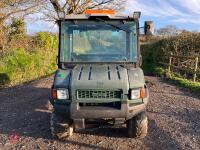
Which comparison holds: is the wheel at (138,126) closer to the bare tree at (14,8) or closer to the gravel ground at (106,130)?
the gravel ground at (106,130)

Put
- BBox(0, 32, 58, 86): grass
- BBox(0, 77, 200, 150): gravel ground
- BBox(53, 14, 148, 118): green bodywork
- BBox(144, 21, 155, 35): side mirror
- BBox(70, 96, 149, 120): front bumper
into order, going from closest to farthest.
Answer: BBox(70, 96, 149, 120): front bumper
BBox(0, 77, 200, 150): gravel ground
BBox(53, 14, 148, 118): green bodywork
BBox(144, 21, 155, 35): side mirror
BBox(0, 32, 58, 86): grass

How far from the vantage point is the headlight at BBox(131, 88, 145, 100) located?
7.03 m

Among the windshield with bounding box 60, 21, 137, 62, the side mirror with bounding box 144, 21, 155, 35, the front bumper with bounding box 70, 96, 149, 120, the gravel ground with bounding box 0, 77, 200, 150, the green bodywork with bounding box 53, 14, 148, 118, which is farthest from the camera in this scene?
the windshield with bounding box 60, 21, 137, 62

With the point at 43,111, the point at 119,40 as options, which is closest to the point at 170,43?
the point at 43,111

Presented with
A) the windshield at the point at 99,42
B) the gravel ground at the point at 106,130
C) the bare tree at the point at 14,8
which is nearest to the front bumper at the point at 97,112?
the gravel ground at the point at 106,130

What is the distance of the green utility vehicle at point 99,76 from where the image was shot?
6996 mm

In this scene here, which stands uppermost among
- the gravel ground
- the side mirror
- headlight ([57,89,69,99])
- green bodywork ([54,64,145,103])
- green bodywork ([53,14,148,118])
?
the side mirror

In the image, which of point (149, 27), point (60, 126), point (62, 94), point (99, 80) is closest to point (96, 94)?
point (99, 80)

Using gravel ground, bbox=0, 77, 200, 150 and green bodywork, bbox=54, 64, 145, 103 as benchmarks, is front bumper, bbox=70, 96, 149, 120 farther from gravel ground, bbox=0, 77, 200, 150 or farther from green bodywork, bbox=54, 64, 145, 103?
gravel ground, bbox=0, 77, 200, 150

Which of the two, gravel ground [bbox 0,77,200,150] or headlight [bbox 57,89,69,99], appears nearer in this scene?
headlight [bbox 57,89,69,99]

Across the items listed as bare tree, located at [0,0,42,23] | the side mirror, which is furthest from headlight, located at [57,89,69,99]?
bare tree, located at [0,0,42,23]

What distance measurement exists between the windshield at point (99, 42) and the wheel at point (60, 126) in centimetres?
116

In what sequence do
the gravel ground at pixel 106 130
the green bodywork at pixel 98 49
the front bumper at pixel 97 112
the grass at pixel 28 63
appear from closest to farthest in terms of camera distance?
the front bumper at pixel 97 112 → the gravel ground at pixel 106 130 → the green bodywork at pixel 98 49 → the grass at pixel 28 63

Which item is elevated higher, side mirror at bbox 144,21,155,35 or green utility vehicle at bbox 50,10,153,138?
side mirror at bbox 144,21,155,35
